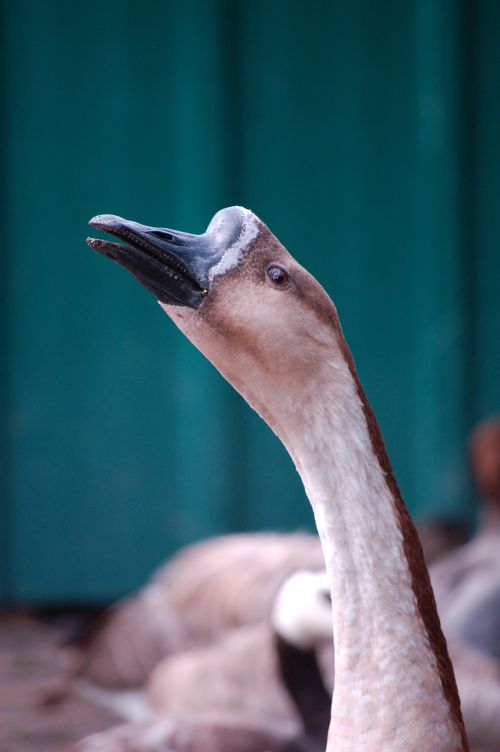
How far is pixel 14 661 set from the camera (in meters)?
3.92

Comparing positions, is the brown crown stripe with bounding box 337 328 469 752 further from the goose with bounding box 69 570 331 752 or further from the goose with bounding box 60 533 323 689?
the goose with bounding box 60 533 323 689

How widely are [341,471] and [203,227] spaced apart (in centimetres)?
296

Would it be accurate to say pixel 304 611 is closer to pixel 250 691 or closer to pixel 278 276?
pixel 250 691

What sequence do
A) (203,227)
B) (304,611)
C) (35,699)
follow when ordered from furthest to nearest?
1. (203,227)
2. (35,699)
3. (304,611)

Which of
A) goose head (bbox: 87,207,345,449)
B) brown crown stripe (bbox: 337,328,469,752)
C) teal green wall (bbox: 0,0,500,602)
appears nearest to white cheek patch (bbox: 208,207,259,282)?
goose head (bbox: 87,207,345,449)

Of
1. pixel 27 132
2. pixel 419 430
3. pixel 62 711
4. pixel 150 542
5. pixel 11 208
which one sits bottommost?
pixel 62 711

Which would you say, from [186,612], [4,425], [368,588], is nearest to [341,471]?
[368,588]

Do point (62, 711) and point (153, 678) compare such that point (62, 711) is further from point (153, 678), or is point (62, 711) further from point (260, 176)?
point (260, 176)

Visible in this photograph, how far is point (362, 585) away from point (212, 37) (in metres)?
3.24

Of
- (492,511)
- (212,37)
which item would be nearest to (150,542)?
(492,511)

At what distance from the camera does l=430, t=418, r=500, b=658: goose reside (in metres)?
3.21

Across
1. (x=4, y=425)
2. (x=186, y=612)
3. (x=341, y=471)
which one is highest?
(x=4, y=425)

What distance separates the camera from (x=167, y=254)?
50.3 inches

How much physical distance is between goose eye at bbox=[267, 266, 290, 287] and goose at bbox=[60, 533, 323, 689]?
1862 mm
